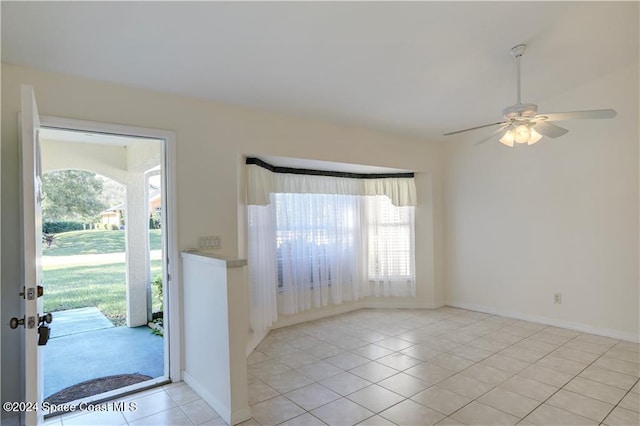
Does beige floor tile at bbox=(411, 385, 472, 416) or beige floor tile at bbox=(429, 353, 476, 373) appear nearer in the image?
beige floor tile at bbox=(411, 385, 472, 416)

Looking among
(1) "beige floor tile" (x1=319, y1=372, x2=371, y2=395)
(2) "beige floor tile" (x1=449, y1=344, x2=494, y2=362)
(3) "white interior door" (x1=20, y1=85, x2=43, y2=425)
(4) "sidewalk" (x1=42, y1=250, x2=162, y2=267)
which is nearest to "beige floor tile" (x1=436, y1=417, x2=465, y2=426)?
(1) "beige floor tile" (x1=319, y1=372, x2=371, y2=395)

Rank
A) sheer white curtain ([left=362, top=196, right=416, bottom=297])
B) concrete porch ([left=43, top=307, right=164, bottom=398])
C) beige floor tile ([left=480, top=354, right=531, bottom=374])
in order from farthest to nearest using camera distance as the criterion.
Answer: sheer white curtain ([left=362, top=196, right=416, bottom=297])
concrete porch ([left=43, top=307, right=164, bottom=398])
beige floor tile ([left=480, top=354, right=531, bottom=374])

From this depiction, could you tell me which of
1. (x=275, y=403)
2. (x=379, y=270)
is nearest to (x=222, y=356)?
(x=275, y=403)

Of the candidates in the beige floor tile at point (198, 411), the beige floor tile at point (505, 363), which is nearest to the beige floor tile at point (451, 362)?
the beige floor tile at point (505, 363)

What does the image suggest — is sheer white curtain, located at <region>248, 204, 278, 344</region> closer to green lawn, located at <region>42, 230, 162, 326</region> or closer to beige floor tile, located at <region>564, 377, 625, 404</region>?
green lawn, located at <region>42, 230, 162, 326</region>

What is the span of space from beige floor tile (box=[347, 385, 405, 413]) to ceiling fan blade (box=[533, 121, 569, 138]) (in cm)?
233

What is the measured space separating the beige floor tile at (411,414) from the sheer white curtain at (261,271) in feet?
5.69

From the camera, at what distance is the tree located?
16.8ft

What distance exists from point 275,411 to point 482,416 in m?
1.39

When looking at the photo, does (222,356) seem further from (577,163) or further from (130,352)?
(577,163)

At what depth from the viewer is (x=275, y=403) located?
8.55ft

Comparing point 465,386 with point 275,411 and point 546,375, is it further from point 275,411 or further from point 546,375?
point 275,411

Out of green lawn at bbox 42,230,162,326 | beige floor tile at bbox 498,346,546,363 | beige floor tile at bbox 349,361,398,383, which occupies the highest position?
green lawn at bbox 42,230,162,326

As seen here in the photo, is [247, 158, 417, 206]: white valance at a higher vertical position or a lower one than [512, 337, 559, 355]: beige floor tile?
higher
